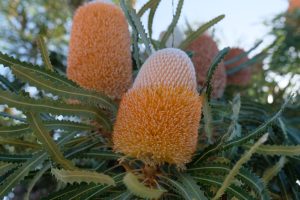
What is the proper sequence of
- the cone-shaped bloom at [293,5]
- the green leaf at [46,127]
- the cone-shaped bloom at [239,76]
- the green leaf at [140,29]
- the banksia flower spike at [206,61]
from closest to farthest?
1. the green leaf at [46,127]
2. the green leaf at [140,29]
3. the banksia flower spike at [206,61]
4. the cone-shaped bloom at [239,76]
5. the cone-shaped bloom at [293,5]

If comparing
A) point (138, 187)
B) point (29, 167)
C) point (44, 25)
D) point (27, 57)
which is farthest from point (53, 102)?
point (44, 25)

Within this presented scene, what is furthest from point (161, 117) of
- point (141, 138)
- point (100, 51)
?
point (100, 51)

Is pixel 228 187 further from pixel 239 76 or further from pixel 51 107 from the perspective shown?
pixel 239 76

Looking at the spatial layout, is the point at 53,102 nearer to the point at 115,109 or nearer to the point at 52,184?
the point at 115,109

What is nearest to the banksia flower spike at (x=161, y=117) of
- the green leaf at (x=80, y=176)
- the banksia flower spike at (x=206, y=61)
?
the green leaf at (x=80, y=176)

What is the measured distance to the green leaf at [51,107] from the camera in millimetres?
823

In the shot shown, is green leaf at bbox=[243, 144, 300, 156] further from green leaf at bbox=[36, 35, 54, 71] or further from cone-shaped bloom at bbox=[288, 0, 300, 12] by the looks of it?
cone-shaped bloom at bbox=[288, 0, 300, 12]

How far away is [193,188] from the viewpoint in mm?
840

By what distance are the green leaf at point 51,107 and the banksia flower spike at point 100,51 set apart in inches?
3.7

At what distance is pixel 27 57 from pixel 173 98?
1.57 m

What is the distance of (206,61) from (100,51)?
607 mm

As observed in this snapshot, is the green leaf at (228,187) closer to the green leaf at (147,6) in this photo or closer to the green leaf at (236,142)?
the green leaf at (236,142)

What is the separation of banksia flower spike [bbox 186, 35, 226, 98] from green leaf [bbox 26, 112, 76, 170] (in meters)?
0.77

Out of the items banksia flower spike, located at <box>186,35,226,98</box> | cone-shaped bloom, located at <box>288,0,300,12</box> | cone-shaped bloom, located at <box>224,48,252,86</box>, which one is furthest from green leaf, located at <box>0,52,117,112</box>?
cone-shaped bloom, located at <box>288,0,300,12</box>
